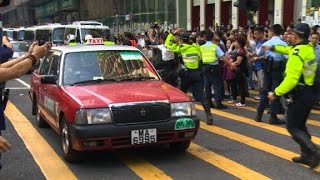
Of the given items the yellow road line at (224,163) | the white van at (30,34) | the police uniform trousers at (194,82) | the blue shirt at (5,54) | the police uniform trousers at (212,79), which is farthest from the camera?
the white van at (30,34)

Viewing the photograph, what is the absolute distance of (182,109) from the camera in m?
6.85

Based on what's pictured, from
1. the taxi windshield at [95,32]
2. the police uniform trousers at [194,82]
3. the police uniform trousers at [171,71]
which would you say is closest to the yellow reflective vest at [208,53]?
the police uniform trousers at [194,82]

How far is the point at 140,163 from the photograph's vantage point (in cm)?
695

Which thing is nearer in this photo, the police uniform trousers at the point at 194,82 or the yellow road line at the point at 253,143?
the yellow road line at the point at 253,143

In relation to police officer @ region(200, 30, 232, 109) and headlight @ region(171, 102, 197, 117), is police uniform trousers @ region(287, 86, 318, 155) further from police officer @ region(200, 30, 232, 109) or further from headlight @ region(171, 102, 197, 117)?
police officer @ region(200, 30, 232, 109)

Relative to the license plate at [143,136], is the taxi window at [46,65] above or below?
above

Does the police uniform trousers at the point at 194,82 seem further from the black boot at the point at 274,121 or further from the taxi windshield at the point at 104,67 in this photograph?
the taxi windshield at the point at 104,67

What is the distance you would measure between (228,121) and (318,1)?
12288mm

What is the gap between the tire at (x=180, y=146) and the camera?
7.32 m

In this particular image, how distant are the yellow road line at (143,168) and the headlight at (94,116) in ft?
2.43

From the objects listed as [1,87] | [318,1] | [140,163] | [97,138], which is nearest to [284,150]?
[140,163]

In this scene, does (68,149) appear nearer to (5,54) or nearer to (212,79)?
(5,54)

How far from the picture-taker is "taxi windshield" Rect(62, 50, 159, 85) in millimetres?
7551

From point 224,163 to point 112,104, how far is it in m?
1.68
